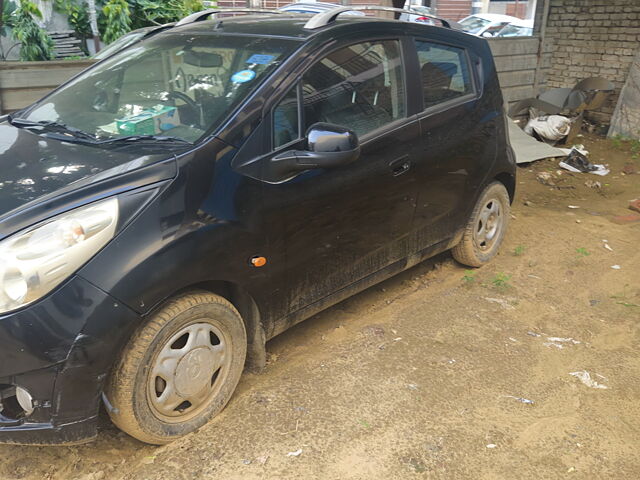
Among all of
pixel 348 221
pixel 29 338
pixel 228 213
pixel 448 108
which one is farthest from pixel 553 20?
pixel 29 338

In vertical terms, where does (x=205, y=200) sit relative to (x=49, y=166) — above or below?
below

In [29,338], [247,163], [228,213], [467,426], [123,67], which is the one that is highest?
[123,67]

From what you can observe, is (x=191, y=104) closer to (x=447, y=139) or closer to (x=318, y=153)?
(x=318, y=153)

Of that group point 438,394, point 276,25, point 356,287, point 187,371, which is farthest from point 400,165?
Result: point 187,371

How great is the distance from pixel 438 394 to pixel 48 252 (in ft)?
6.74

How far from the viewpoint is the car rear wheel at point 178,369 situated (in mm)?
Result: 2465

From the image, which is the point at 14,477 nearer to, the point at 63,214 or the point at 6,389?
the point at 6,389

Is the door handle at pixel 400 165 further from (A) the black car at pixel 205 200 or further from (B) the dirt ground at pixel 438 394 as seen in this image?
(B) the dirt ground at pixel 438 394

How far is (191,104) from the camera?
9.77 ft

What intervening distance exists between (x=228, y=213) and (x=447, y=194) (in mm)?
1855

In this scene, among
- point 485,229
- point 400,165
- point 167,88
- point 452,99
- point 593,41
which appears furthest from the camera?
point 593,41

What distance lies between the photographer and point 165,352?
2.56 metres

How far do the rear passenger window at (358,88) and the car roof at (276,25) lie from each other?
138mm

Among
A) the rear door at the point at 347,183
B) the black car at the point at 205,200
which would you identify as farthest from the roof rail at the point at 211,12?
the rear door at the point at 347,183
